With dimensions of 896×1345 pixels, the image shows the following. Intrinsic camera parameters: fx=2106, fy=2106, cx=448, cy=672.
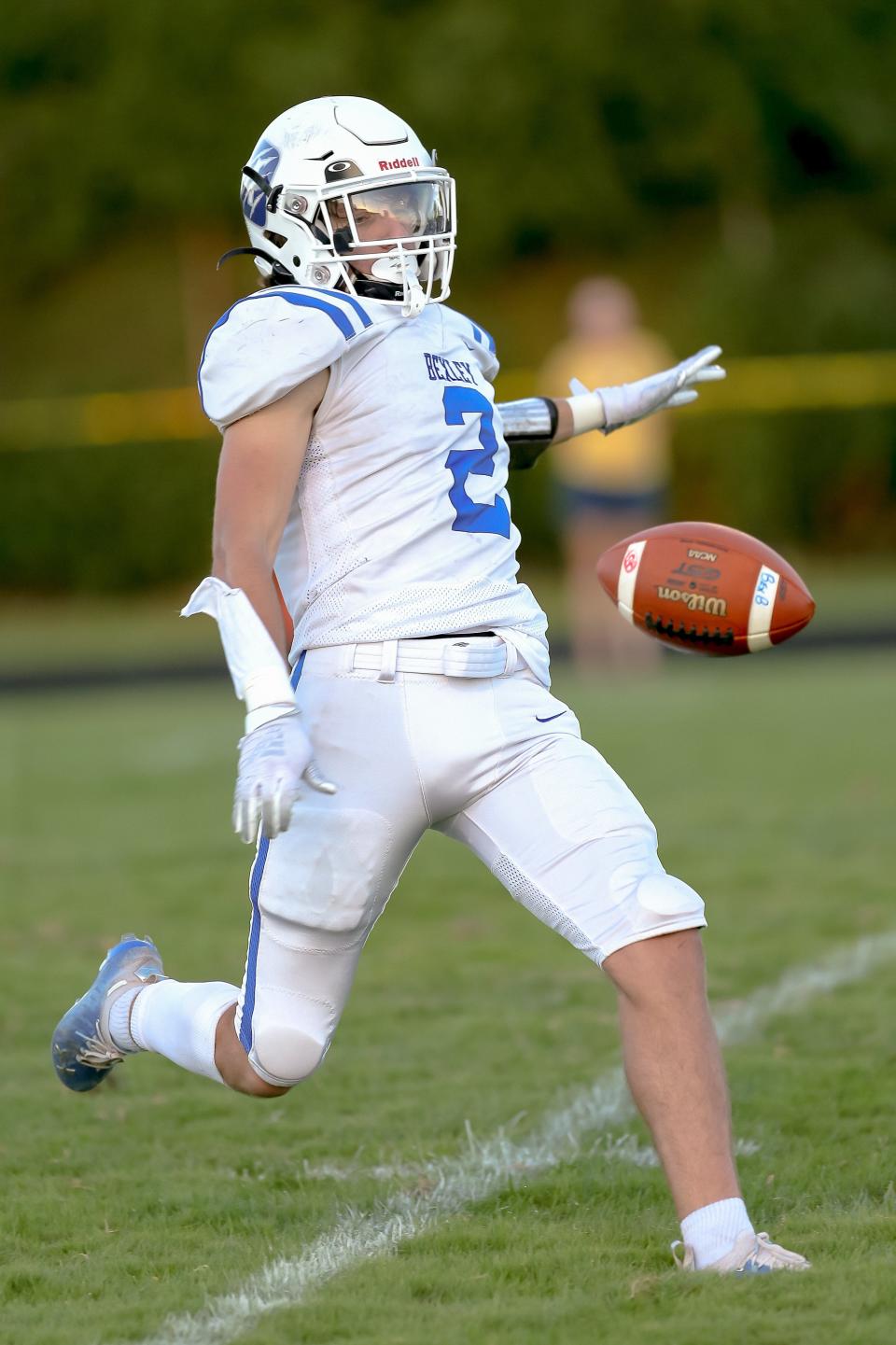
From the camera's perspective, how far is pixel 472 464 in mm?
3383

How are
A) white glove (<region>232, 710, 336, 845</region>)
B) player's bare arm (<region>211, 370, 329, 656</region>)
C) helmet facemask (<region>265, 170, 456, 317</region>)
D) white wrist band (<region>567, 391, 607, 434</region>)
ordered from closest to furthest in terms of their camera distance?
white glove (<region>232, 710, 336, 845</region>), player's bare arm (<region>211, 370, 329, 656</region>), helmet facemask (<region>265, 170, 456, 317</region>), white wrist band (<region>567, 391, 607, 434</region>)

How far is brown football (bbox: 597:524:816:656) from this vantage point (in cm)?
358

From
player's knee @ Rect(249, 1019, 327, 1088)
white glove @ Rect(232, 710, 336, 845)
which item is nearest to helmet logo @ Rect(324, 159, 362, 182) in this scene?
white glove @ Rect(232, 710, 336, 845)

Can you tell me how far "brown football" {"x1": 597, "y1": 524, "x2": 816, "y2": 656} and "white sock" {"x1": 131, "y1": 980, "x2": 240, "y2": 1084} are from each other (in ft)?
3.19

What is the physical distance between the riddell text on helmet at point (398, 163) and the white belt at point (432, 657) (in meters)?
0.78

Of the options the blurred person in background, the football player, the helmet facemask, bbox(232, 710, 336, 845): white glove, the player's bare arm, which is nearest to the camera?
bbox(232, 710, 336, 845): white glove

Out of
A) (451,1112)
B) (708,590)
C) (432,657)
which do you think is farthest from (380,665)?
(451,1112)

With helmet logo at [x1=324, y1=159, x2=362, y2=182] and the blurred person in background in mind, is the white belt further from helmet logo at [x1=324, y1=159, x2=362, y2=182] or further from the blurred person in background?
the blurred person in background

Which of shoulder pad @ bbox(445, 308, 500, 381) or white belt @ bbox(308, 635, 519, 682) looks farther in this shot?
shoulder pad @ bbox(445, 308, 500, 381)

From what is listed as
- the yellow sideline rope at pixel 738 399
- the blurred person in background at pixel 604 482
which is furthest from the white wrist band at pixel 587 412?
the yellow sideline rope at pixel 738 399

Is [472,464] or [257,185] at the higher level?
[257,185]

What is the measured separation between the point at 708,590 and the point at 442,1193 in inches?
43.9

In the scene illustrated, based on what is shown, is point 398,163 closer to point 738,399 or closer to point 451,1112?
point 451,1112

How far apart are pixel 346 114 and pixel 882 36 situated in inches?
714
